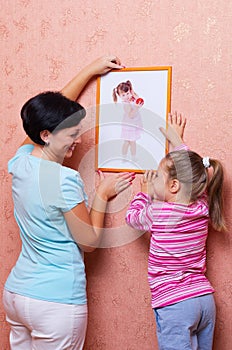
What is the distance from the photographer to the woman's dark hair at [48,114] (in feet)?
5.95

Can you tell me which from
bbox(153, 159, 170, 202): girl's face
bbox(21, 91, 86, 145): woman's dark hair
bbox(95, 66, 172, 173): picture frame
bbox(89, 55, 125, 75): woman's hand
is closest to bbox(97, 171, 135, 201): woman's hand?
bbox(95, 66, 172, 173): picture frame

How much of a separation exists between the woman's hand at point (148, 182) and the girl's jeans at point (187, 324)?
401 millimetres

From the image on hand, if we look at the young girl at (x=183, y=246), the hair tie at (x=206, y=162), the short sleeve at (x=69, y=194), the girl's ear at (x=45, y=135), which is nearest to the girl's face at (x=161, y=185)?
the young girl at (x=183, y=246)

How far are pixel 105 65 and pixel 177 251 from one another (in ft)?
2.42

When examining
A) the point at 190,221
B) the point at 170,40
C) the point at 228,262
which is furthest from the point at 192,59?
the point at 228,262

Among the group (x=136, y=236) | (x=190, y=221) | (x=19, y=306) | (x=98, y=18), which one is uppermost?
(x=98, y=18)

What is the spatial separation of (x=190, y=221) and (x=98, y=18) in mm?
854

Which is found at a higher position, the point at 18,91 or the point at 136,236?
the point at 18,91

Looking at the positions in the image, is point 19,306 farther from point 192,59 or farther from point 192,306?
point 192,59

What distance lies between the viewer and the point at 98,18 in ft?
6.72

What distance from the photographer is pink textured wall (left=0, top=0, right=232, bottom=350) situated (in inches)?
74.0

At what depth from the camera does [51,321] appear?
1751 mm

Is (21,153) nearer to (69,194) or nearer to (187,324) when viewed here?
(69,194)

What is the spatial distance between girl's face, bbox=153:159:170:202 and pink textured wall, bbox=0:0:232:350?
0.47ft
